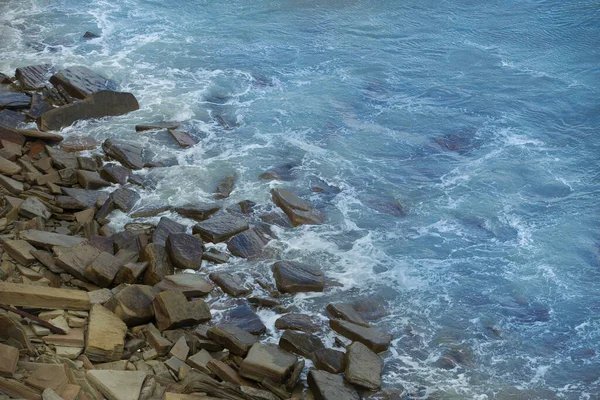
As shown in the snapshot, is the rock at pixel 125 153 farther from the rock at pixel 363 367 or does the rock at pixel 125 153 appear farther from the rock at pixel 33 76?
the rock at pixel 363 367

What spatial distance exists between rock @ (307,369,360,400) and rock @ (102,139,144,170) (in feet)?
20.5

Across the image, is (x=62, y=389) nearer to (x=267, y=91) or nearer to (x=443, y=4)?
(x=267, y=91)

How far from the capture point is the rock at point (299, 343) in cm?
917

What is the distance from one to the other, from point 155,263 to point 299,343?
2.46m

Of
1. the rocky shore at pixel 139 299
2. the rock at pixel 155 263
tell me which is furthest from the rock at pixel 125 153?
the rock at pixel 155 263

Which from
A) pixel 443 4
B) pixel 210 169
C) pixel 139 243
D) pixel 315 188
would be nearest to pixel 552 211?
pixel 315 188

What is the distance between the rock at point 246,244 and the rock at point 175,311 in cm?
186

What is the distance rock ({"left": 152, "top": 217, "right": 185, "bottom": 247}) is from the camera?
1088 centimetres

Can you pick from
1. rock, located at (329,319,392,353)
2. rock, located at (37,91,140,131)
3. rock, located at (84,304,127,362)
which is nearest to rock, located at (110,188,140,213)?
rock, located at (37,91,140,131)

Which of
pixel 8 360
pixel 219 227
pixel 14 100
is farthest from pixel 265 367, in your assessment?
→ pixel 14 100

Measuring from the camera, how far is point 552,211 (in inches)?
517

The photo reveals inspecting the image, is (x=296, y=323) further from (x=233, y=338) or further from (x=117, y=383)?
(x=117, y=383)

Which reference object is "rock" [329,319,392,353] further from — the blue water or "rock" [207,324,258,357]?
"rock" [207,324,258,357]

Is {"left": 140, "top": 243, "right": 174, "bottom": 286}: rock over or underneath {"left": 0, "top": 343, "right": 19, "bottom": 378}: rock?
underneath
